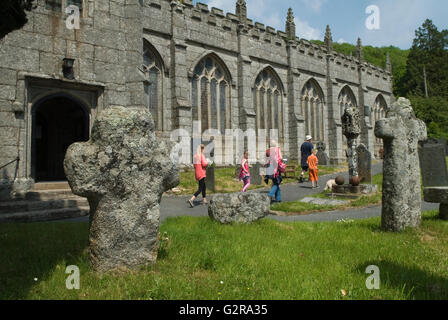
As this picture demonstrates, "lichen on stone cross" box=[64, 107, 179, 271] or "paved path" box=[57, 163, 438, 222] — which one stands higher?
"lichen on stone cross" box=[64, 107, 179, 271]

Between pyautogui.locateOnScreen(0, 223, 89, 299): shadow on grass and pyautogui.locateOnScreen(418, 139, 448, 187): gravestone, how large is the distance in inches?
402

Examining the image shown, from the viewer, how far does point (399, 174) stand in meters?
4.84

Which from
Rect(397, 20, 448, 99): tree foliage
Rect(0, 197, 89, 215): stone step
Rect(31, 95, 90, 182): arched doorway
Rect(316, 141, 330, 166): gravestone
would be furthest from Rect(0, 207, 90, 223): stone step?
Rect(397, 20, 448, 99): tree foliage

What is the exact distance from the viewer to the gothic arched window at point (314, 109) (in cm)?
2366

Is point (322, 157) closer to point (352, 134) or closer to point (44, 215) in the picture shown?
point (352, 134)

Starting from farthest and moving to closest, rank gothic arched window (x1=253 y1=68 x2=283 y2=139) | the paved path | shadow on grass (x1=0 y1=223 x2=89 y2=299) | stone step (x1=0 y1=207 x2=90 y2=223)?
gothic arched window (x1=253 y1=68 x2=283 y2=139), the paved path, stone step (x1=0 y1=207 x2=90 y2=223), shadow on grass (x1=0 y1=223 x2=89 y2=299)

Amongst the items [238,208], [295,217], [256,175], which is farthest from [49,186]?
[256,175]

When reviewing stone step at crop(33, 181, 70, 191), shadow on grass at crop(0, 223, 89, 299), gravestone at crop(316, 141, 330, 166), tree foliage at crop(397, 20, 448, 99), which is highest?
tree foliage at crop(397, 20, 448, 99)

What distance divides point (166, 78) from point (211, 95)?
10.6ft

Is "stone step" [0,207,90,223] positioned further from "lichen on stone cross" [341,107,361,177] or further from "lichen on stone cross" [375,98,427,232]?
"lichen on stone cross" [341,107,361,177]

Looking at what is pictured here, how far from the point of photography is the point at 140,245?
10.6 ft

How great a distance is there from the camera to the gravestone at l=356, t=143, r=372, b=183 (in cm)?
1186
